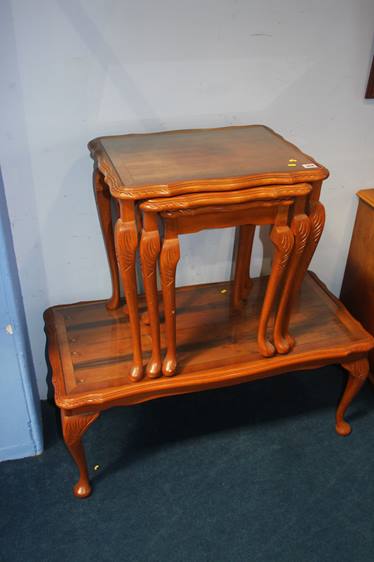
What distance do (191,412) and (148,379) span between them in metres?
0.48

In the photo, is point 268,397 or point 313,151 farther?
point 268,397

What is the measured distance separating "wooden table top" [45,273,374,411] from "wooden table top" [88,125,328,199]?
0.59 meters

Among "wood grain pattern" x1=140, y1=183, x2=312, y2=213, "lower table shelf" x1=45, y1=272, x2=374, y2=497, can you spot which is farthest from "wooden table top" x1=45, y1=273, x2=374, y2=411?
"wood grain pattern" x1=140, y1=183, x2=312, y2=213

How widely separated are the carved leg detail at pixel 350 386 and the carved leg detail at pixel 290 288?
245 millimetres

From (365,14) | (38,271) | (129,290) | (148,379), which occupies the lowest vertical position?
(148,379)

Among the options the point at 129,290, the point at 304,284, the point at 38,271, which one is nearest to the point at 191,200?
the point at 129,290

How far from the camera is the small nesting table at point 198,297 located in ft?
4.88

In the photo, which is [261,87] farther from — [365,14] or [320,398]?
[320,398]

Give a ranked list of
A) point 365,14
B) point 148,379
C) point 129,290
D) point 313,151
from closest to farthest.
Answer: point 129,290
point 148,379
point 365,14
point 313,151

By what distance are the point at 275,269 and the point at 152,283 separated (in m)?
0.36

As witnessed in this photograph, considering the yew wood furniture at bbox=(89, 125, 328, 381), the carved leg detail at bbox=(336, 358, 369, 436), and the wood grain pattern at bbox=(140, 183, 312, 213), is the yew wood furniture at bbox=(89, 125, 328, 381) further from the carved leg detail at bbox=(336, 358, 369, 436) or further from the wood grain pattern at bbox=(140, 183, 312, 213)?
the carved leg detail at bbox=(336, 358, 369, 436)

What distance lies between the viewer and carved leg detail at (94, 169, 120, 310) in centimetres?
178

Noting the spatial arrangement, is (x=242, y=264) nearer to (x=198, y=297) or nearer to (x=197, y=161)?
(x=198, y=297)

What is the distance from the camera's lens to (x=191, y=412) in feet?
7.07
